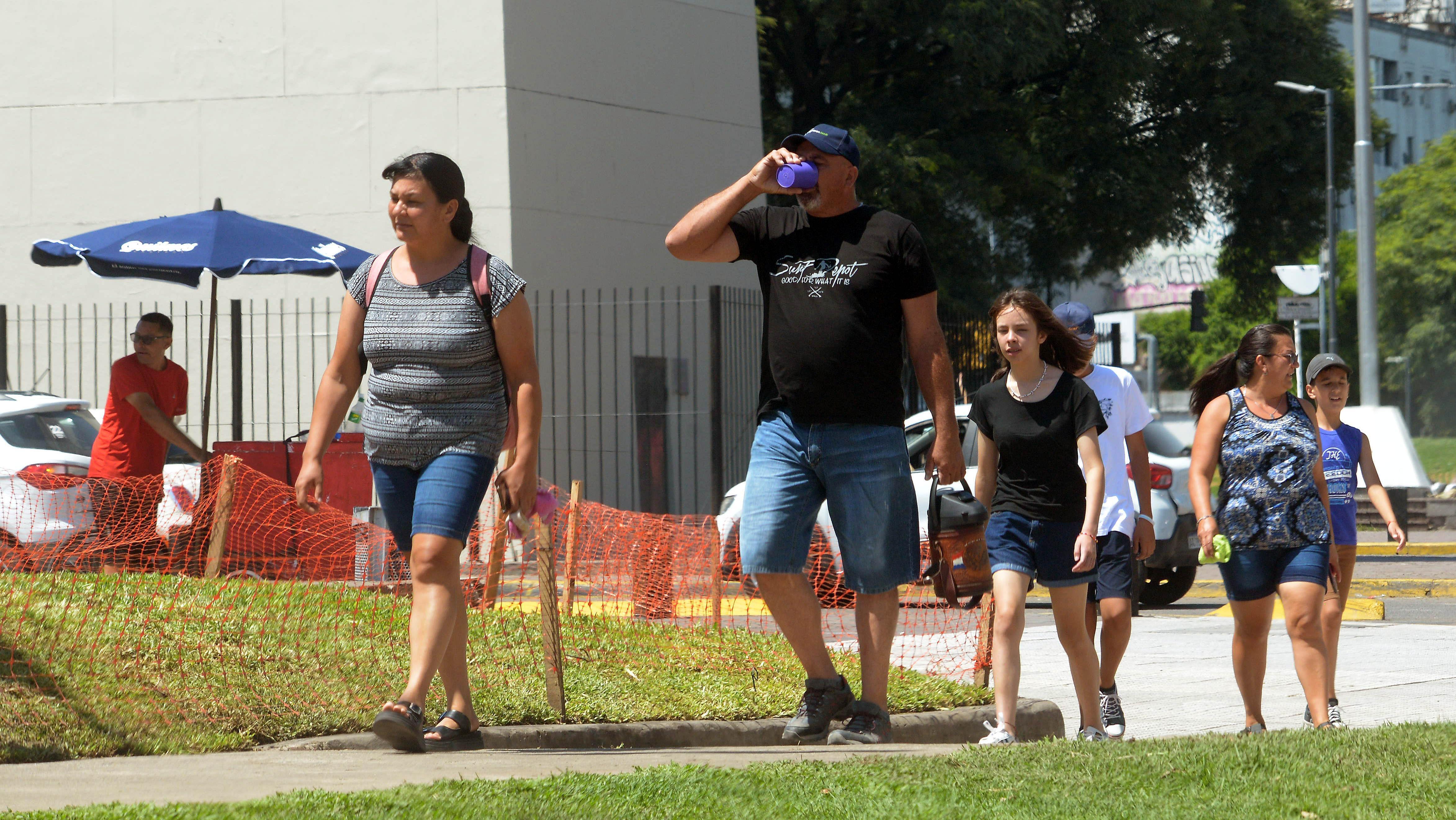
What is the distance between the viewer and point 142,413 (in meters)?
9.18

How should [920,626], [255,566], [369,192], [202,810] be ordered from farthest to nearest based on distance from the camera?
[369,192] → [920,626] → [255,566] → [202,810]

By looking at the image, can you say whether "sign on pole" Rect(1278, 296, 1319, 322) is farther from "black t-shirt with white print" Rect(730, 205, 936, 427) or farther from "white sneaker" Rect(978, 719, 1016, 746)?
"black t-shirt with white print" Rect(730, 205, 936, 427)

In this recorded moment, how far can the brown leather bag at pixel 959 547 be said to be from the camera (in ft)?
19.7

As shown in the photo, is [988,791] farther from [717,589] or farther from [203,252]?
[203,252]

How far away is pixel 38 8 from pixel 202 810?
52.9 ft

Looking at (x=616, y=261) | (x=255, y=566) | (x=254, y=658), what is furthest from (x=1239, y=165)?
(x=254, y=658)

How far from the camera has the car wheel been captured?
1356 cm

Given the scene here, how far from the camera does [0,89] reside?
18250 mm

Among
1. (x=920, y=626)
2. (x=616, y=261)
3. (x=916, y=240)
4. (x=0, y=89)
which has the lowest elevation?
(x=920, y=626)

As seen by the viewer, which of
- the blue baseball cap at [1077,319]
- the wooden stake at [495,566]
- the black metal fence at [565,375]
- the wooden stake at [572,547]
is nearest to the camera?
the blue baseball cap at [1077,319]

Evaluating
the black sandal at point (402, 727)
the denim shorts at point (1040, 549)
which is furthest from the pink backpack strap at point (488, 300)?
the denim shorts at point (1040, 549)

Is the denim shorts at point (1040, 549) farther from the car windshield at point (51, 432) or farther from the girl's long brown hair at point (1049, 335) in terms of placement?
the car windshield at point (51, 432)

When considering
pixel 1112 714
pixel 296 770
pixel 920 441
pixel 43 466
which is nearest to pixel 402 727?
pixel 296 770

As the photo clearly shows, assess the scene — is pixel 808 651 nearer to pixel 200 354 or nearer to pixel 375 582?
pixel 375 582
